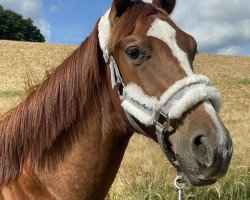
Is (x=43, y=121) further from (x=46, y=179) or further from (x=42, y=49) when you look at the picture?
(x=42, y=49)

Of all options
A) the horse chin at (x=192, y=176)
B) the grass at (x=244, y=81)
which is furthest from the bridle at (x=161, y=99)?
the grass at (x=244, y=81)

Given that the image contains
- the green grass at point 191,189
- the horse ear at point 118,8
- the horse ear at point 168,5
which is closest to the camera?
the horse ear at point 118,8

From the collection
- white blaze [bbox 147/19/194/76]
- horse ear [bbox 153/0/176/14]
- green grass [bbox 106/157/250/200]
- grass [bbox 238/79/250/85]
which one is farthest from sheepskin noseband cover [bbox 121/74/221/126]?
grass [bbox 238/79/250/85]

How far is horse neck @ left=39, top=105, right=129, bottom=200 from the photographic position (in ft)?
10.2

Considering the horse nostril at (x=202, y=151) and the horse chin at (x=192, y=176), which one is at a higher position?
the horse nostril at (x=202, y=151)

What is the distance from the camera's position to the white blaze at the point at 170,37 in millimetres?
2820

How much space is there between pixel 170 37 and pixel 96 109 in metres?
0.75

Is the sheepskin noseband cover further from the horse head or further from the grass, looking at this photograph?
the grass

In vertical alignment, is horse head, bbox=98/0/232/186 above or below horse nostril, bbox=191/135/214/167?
above

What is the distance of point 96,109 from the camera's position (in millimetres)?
3168

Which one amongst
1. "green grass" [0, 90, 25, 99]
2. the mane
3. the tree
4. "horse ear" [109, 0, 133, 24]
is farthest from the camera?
the tree

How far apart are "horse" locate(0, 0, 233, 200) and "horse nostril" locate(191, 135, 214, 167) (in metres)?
0.22

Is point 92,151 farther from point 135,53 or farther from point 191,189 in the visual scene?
point 191,189

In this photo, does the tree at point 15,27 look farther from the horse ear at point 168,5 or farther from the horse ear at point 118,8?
→ the horse ear at point 118,8
